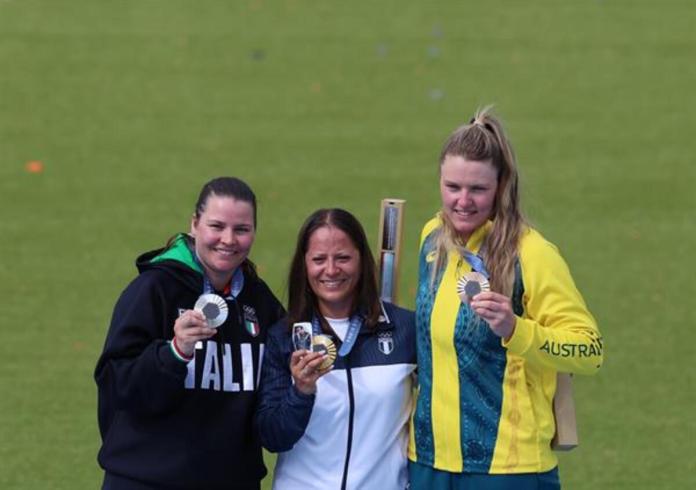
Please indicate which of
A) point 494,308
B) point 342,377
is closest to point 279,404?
point 342,377

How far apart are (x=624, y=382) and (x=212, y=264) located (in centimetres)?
483

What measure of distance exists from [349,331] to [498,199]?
0.66 metres

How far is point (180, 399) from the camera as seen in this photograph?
5469 mm

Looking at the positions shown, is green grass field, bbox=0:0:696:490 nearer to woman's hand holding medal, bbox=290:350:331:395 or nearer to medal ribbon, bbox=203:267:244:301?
medal ribbon, bbox=203:267:244:301

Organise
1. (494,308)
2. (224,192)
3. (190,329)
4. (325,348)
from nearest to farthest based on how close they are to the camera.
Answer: (494,308) → (190,329) → (325,348) → (224,192)

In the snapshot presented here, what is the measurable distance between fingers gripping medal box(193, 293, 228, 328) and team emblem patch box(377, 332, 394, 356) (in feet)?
1.92

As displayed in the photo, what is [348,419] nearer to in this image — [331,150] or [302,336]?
[302,336]

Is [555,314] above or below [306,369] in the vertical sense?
above

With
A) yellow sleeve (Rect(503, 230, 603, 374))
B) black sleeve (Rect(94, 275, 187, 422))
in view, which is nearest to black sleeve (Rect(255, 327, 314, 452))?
A: black sleeve (Rect(94, 275, 187, 422))

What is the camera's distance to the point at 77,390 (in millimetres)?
9578

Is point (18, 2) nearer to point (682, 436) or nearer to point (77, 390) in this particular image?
point (77, 390)

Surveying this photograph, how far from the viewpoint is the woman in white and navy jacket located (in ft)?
17.9

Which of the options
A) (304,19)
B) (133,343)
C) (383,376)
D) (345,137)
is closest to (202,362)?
(133,343)

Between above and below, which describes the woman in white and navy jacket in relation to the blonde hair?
below
